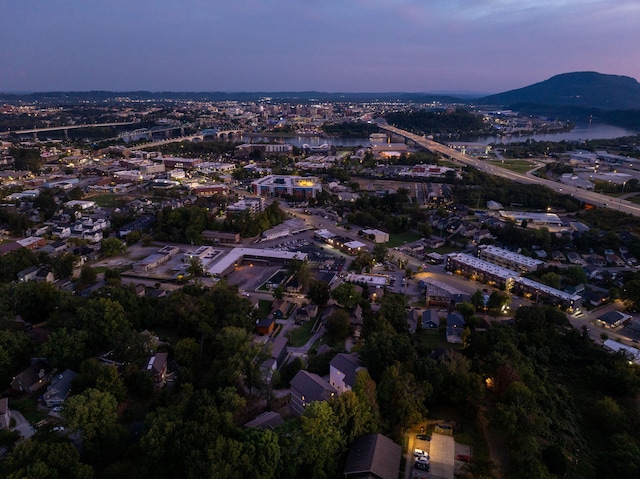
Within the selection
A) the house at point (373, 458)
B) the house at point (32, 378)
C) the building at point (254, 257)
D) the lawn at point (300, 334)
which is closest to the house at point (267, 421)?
the house at point (373, 458)

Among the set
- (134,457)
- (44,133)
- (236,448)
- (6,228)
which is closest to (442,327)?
(236,448)

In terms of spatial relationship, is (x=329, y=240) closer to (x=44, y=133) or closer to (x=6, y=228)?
(x=6, y=228)

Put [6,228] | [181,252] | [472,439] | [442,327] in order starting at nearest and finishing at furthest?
[472,439] < [442,327] < [181,252] < [6,228]

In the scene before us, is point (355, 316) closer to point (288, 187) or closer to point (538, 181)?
point (288, 187)

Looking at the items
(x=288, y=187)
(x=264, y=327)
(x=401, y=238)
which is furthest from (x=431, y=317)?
(x=288, y=187)

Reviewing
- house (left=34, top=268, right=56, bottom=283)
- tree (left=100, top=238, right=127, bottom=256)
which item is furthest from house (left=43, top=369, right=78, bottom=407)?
tree (left=100, top=238, right=127, bottom=256)

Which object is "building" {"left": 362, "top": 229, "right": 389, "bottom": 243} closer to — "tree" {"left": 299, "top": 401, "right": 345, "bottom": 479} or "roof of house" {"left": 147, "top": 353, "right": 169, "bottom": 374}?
"roof of house" {"left": 147, "top": 353, "right": 169, "bottom": 374}
